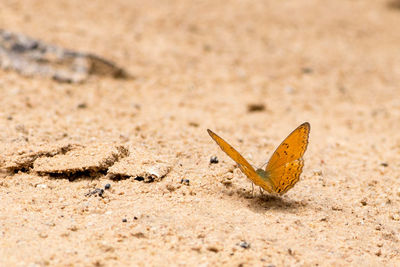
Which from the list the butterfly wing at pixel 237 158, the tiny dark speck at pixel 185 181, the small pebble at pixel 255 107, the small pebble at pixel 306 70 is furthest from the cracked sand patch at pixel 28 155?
the small pebble at pixel 306 70

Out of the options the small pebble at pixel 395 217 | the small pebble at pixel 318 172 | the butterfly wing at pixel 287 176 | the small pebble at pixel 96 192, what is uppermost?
the butterfly wing at pixel 287 176

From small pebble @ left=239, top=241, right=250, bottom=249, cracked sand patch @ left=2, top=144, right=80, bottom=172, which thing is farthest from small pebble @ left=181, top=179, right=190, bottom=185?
cracked sand patch @ left=2, top=144, right=80, bottom=172

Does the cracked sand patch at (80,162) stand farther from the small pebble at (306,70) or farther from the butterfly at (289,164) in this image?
Answer: the small pebble at (306,70)

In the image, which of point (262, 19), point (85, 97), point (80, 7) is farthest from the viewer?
point (262, 19)

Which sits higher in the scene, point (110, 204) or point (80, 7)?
point (80, 7)

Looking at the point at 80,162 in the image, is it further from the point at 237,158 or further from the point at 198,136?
the point at 198,136

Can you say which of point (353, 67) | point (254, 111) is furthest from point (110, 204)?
point (353, 67)

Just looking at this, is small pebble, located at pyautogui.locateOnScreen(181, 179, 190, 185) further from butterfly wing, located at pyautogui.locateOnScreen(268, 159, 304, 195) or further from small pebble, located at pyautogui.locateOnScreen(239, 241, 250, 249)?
small pebble, located at pyautogui.locateOnScreen(239, 241, 250, 249)

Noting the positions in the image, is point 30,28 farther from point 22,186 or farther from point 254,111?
point 22,186
